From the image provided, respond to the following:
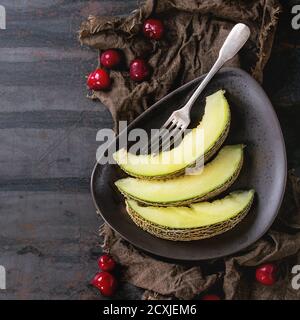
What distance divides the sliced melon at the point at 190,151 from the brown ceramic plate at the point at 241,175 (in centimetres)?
4

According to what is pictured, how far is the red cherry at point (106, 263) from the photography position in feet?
5.12

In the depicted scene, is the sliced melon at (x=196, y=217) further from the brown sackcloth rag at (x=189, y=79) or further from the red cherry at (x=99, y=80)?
the red cherry at (x=99, y=80)

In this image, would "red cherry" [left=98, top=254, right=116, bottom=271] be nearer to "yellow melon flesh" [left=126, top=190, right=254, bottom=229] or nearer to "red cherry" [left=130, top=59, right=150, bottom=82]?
"yellow melon flesh" [left=126, top=190, right=254, bottom=229]

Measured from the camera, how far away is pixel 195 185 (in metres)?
1.48

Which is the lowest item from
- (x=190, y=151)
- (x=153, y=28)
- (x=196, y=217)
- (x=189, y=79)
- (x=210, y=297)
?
(x=210, y=297)

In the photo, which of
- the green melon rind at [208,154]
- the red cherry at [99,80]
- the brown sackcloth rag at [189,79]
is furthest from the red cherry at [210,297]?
the red cherry at [99,80]

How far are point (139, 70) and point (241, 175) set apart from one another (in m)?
0.35

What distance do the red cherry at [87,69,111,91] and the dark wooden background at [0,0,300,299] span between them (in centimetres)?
→ 4

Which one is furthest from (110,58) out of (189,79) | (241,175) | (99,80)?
(241,175)

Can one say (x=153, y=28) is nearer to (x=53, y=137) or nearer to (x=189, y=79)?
(x=189, y=79)

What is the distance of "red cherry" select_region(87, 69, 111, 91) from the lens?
1569 mm

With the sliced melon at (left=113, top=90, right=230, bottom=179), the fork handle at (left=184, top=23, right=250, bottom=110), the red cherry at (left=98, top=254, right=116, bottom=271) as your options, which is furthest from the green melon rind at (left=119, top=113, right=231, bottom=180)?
the red cherry at (left=98, top=254, right=116, bottom=271)

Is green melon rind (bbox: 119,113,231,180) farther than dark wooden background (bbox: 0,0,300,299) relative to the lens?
No
